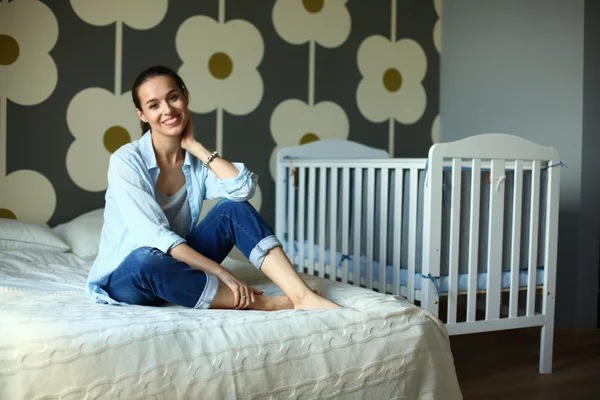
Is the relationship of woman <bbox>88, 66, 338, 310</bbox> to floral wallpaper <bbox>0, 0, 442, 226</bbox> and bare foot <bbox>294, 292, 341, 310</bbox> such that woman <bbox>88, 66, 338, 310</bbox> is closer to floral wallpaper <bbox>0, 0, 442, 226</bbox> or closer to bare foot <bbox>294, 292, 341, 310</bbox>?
bare foot <bbox>294, 292, 341, 310</bbox>

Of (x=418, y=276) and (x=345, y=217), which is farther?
(x=345, y=217)

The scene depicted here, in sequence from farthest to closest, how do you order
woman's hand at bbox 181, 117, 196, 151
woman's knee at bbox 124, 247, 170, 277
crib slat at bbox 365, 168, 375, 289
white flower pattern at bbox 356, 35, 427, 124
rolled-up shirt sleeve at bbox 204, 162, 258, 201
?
white flower pattern at bbox 356, 35, 427, 124
crib slat at bbox 365, 168, 375, 289
woman's hand at bbox 181, 117, 196, 151
rolled-up shirt sleeve at bbox 204, 162, 258, 201
woman's knee at bbox 124, 247, 170, 277

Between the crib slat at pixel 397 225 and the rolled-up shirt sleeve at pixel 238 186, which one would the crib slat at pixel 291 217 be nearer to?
the crib slat at pixel 397 225

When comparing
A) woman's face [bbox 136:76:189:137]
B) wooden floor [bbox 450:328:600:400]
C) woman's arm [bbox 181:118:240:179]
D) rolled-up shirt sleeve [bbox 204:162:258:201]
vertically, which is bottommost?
wooden floor [bbox 450:328:600:400]

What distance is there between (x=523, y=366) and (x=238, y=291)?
1341 millimetres

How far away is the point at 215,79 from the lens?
10.9 ft

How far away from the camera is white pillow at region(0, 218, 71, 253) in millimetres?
2672

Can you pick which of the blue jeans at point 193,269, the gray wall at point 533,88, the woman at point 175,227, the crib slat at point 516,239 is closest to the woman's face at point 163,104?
the woman at point 175,227

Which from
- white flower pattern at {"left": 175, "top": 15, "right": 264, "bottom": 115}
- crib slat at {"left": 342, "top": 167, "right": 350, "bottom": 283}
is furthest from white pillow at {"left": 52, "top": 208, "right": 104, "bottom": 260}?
crib slat at {"left": 342, "top": 167, "right": 350, "bottom": 283}

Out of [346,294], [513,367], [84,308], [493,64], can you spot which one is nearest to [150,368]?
[84,308]

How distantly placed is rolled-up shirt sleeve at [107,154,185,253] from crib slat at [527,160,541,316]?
1335mm

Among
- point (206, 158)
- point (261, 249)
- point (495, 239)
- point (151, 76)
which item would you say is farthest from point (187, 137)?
point (495, 239)

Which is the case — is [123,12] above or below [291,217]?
above

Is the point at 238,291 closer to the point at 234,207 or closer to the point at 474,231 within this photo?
the point at 234,207
